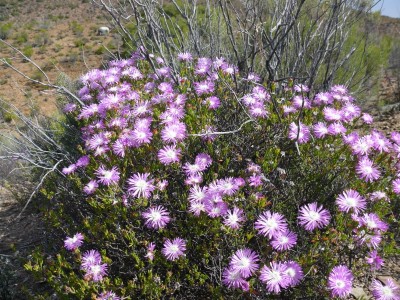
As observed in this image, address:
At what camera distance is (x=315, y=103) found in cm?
246

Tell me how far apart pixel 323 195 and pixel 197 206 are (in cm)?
74

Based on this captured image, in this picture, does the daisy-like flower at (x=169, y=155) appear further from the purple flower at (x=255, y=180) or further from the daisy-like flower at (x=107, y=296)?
the daisy-like flower at (x=107, y=296)

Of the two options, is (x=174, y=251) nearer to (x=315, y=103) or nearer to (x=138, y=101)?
(x=138, y=101)

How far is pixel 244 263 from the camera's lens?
4.88 ft

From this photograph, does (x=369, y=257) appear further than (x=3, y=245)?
No

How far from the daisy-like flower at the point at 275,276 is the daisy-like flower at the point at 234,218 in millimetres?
238

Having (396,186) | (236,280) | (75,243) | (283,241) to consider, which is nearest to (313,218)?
(283,241)


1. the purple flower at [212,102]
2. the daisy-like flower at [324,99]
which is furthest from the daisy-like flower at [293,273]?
the daisy-like flower at [324,99]

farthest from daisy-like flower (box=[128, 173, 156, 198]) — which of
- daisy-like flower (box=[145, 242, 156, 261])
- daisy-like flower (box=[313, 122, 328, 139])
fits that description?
daisy-like flower (box=[313, 122, 328, 139])

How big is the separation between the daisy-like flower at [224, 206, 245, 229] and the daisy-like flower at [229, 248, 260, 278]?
0.38ft

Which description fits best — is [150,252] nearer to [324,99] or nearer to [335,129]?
[335,129]

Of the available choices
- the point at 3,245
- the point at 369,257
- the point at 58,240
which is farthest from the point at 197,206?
the point at 3,245

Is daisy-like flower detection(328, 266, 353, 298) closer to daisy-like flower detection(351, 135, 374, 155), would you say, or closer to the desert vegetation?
the desert vegetation

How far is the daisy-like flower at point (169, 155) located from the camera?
1857mm
